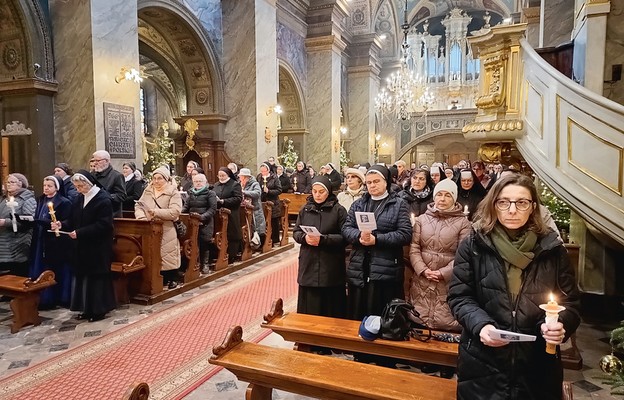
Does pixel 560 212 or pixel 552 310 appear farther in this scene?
pixel 560 212

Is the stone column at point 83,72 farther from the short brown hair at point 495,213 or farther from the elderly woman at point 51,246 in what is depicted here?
the short brown hair at point 495,213

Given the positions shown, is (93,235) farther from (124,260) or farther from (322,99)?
(322,99)

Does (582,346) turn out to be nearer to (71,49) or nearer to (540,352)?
(540,352)

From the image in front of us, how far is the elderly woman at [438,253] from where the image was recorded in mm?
3355

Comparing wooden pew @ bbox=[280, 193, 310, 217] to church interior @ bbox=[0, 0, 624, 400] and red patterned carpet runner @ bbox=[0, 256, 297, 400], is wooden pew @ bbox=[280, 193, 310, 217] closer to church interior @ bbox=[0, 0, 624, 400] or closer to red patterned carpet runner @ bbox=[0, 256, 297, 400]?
church interior @ bbox=[0, 0, 624, 400]

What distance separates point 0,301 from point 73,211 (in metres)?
1.88

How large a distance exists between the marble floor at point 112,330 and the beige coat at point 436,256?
623mm

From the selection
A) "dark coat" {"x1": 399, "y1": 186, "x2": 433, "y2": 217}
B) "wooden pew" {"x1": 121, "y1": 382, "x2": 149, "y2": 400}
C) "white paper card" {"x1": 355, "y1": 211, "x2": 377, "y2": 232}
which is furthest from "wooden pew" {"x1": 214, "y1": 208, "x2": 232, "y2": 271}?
"wooden pew" {"x1": 121, "y1": 382, "x2": 149, "y2": 400}

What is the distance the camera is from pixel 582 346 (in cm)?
419

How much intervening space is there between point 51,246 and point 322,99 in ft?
44.2

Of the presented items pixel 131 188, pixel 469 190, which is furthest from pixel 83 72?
pixel 469 190

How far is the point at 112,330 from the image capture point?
4.50 metres

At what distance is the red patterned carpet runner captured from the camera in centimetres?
331

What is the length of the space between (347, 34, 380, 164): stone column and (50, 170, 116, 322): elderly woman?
16.8 m
